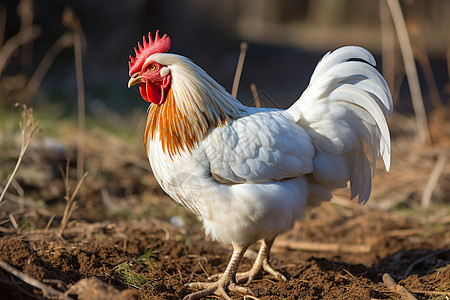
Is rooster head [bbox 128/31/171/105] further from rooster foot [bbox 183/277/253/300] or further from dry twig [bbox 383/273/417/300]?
dry twig [bbox 383/273/417/300]

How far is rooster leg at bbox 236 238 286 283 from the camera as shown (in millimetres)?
3662

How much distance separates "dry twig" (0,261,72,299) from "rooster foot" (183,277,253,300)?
109 centimetres

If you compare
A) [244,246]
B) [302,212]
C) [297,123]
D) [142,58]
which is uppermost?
[142,58]

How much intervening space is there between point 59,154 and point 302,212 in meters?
4.21

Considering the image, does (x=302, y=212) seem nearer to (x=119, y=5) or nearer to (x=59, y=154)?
(x=59, y=154)

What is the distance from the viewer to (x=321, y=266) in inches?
144

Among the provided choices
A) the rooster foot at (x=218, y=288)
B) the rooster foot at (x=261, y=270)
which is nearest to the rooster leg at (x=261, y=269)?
the rooster foot at (x=261, y=270)

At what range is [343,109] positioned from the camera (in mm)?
3523

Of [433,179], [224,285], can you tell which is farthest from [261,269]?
[433,179]

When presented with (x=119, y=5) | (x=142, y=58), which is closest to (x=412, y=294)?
(x=142, y=58)

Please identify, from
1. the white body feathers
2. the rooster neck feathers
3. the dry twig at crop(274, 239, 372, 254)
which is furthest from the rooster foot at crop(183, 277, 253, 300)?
the dry twig at crop(274, 239, 372, 254)

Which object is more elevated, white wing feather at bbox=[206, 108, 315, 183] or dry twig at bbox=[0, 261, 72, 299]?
white wing feather at bbox=[206, 108, 315, 183]

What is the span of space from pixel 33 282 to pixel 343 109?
252 cm

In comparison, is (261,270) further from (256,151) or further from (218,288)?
(256,151)
